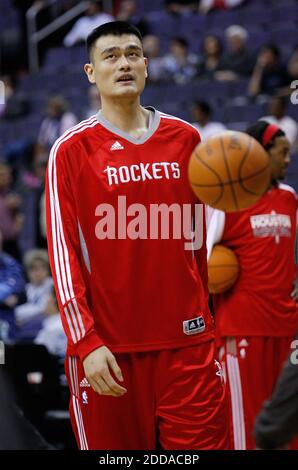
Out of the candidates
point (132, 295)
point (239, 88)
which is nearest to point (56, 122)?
point (239, 88)

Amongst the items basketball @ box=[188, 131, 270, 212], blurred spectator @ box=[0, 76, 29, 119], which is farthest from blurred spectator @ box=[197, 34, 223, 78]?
basketball @ box=[188, 131, 270, 212]

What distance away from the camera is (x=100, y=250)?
448 centimetres

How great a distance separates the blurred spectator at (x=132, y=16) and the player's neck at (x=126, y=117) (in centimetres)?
1116

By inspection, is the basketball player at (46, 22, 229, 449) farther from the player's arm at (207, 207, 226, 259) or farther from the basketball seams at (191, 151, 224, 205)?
the player's arm at (207, 207, 226, 259)

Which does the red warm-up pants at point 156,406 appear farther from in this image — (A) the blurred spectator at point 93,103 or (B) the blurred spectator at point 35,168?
(A) the blurred spectator at point 93,103

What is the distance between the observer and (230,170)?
4.59 meters

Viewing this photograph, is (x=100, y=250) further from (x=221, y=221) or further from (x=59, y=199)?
Answer: (x=221, y=221)

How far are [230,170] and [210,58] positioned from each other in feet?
31.3

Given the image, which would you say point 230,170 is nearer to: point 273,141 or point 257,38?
point 273,141

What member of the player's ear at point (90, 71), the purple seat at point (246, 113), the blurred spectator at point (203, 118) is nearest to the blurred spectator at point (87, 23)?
the purple seat at point (246, 113)

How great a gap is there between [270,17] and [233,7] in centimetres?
86

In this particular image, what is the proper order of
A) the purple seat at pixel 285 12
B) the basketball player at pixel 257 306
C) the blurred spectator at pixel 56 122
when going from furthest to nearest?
the purple seat at pixel 285 12
the blurred spectator at pixel 56 122
the basketball player at pixel 257 306

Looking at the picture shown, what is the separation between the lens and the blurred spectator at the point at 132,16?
1570 cm

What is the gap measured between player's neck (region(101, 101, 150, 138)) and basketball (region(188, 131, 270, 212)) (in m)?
0.29
